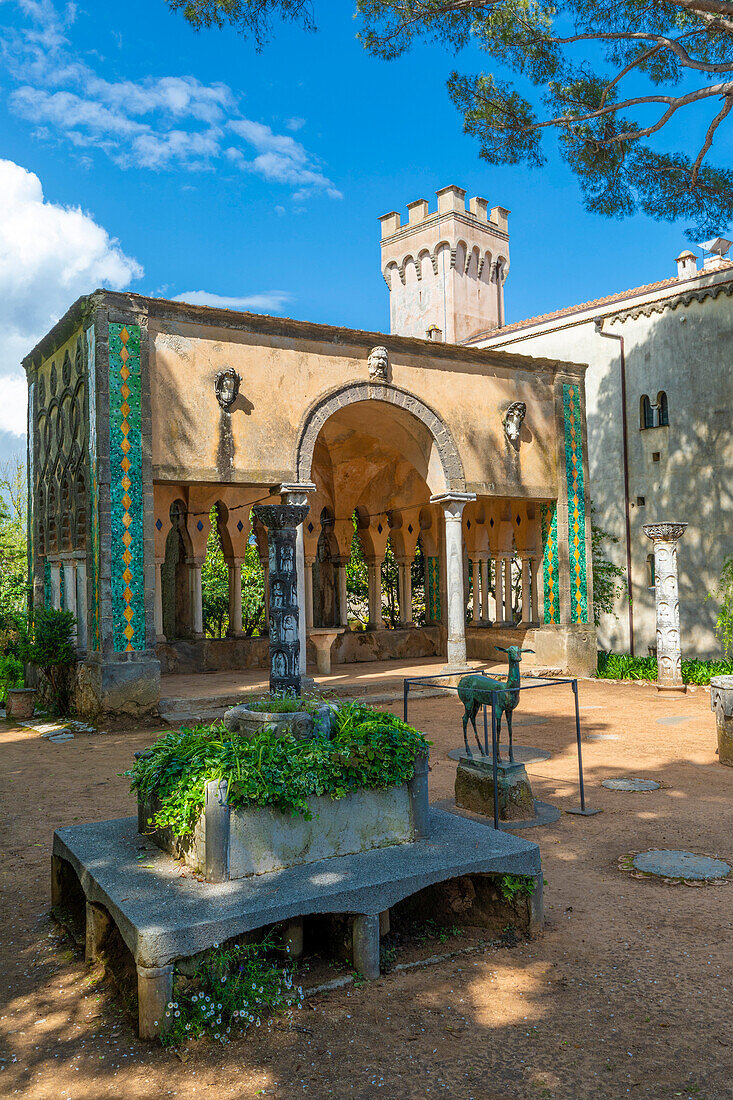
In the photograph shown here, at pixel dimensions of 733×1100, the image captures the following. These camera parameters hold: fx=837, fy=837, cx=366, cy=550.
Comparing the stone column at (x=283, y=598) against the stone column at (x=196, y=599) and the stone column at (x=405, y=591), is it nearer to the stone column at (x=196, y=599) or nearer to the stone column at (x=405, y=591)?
A: the stone column at (x=196, y=599)

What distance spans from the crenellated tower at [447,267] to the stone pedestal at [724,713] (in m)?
24.4

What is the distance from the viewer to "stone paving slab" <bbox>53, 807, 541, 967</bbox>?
3.71m

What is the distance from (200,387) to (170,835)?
8.22m

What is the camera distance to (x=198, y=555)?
1666 cm

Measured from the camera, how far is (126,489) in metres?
11.1

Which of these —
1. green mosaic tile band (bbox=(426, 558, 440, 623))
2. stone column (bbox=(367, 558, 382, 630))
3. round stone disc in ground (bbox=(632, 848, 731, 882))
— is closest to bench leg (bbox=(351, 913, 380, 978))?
round stone disc in ground (bbox=(632, 848, 731, 882))

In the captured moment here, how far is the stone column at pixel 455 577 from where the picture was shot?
1425cm

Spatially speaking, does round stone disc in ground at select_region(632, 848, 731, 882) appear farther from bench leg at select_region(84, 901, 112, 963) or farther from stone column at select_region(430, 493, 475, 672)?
stone column at select_region(430, 493, 475, 672)

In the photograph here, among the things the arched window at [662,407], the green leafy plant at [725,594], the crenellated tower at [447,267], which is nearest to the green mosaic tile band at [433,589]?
the green leafy plant at [725,594]

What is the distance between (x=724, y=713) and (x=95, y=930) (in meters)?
6.59

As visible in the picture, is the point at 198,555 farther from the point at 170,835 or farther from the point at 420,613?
the point at 170,835

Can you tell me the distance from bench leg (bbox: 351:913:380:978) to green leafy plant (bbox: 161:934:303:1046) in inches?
13.7

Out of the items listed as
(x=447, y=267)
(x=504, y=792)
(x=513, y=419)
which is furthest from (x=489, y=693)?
(x=447, y=267)

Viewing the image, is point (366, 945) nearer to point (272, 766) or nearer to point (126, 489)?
point (272, 766)
